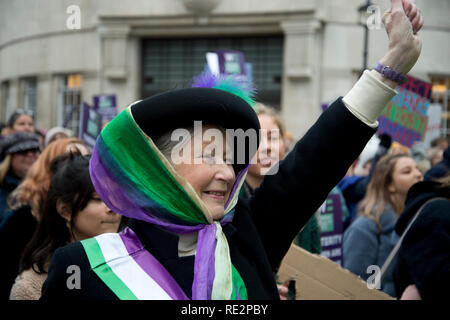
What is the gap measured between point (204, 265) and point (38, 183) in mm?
2393

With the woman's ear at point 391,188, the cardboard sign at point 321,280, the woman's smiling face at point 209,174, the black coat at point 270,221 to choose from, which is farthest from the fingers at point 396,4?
the woman's ear at point 391,188

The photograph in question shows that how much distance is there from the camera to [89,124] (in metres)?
6.79

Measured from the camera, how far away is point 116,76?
16109 millimetres

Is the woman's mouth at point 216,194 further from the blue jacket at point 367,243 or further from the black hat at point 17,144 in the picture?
the black hat at point 17,144

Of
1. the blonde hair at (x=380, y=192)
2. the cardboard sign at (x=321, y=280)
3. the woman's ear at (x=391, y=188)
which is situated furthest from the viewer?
the woman's ear at (x=391, y=188)

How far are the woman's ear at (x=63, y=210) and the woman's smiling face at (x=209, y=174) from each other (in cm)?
122

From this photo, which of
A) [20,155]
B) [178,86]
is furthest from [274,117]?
[20,155]

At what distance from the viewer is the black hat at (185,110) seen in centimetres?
169

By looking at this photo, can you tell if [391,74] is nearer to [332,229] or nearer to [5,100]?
[332,229]

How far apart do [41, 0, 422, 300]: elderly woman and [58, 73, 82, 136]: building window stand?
1608 centimetres

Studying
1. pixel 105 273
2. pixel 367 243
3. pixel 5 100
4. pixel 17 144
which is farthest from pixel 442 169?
pixel 5 100

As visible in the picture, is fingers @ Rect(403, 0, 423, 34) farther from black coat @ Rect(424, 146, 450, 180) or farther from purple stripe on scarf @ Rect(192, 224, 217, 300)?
black coat @ Rect(424, 146, 450, 180)
